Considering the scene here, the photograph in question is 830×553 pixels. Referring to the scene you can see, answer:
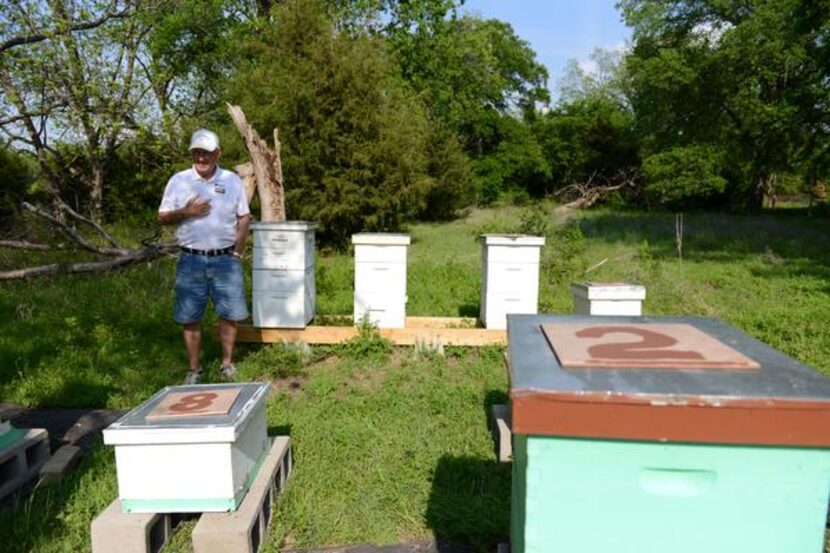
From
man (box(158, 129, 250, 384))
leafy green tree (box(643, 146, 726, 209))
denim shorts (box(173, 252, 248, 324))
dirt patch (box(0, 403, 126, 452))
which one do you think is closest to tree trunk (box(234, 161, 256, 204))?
man (box(158, 129, 250, 384))

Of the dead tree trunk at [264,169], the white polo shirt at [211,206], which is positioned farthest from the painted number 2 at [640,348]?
the dead tree trunk at [264,169]

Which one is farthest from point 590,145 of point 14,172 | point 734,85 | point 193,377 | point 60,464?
point 60,464

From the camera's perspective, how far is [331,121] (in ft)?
35.5

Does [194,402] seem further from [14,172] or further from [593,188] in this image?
[593,188]

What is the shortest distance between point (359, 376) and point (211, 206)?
162 cm

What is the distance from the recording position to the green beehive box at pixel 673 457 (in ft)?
4.27

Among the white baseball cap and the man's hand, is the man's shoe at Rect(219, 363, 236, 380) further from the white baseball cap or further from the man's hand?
the white baseball cap

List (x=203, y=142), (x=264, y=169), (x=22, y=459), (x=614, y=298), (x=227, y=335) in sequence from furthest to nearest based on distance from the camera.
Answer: (x=264, y=169) → (x=227, y=335) → (x=614, y=298) → (x=203, y=142) → (x=22, y=459)

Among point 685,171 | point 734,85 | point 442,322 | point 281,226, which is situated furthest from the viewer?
point 685,171

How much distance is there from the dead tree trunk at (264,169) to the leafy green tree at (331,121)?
14.6ft

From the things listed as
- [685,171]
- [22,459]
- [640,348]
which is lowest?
[22,459]

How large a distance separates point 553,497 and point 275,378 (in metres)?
3.41

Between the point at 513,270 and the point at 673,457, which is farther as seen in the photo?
the point at 513,270

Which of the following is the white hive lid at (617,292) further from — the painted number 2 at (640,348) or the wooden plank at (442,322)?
the painted number 2 at (640,348)
